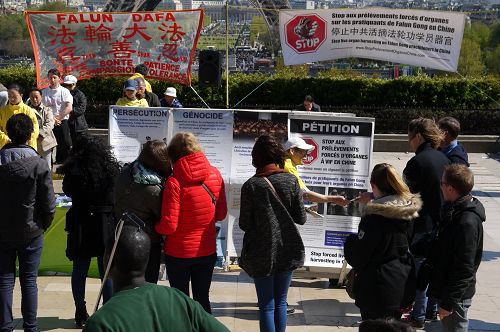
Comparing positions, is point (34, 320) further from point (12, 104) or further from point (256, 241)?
point (12, 104)

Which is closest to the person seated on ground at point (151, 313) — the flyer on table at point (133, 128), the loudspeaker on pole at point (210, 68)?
the flyer on table at point (133, 128)

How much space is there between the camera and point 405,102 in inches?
679

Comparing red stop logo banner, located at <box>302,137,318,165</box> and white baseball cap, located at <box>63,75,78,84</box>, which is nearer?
red stop logo banner, located at <box>302,137,318,165</box>

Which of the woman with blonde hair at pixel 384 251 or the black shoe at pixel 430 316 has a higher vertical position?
the woman with blonde hair at pixel 384 251

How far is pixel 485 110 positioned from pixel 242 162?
10667mm

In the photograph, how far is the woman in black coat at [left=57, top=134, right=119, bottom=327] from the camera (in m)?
5.83

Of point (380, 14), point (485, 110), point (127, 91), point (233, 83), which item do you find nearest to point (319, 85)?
point (233, 83)

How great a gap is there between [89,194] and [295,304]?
216cm

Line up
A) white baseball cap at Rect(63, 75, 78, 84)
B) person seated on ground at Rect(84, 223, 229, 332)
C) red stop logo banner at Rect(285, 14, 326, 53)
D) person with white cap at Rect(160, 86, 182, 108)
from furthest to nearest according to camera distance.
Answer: white baseball cap at Rect(63, 75, 78, 84), red stop logo banner at Rect(285, 14, 326, 53), person with white cap at Rect(160, 86, 182, 108), person seated on ground at Rect(84, 223, 229, 332)

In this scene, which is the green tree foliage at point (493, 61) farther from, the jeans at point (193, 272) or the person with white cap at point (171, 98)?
the jeans at point (193, 272)

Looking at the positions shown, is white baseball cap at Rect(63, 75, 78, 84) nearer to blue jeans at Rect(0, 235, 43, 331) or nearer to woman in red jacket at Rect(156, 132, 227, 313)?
blue jeans at Rect(0, 235, 43, 331)

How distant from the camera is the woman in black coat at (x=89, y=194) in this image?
229 inches

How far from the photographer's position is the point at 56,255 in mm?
7809

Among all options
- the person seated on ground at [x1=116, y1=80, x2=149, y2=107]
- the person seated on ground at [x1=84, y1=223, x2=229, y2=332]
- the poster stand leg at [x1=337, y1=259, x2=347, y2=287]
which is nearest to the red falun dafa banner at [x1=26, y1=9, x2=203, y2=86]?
the person seated on ground at [x1=116, y1=80, x2=149, y2=107]
